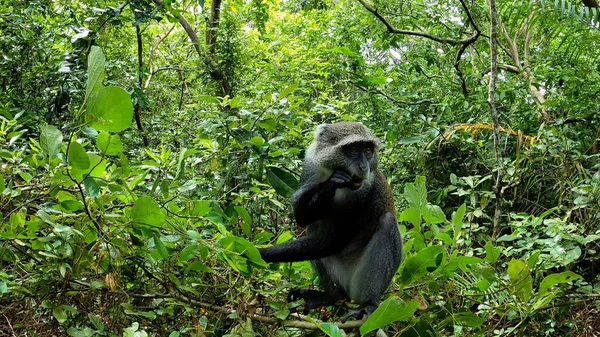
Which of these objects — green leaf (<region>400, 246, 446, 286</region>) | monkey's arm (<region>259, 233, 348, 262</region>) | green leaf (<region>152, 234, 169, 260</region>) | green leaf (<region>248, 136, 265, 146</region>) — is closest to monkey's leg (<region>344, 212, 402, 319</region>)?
monkey's arm (<region>259, 233, 348, 262</region>)

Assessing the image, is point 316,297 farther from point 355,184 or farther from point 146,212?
point 146,212

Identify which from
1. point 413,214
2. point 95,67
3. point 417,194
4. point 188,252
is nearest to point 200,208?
point 188,252

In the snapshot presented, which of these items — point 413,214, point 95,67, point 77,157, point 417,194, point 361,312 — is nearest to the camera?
point 95,67

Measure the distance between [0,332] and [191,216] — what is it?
0.99 metres

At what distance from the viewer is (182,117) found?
891 cm

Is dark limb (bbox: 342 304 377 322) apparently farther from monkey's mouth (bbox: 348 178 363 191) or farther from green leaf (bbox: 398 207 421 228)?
monkey's mouth (bbox: 348 178 363 191)

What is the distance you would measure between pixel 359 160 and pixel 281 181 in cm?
76

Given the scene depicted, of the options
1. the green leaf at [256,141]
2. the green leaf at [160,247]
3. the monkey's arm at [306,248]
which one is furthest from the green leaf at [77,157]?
the monkey's arm at [306,248]

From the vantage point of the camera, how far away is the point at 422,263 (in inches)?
95.7

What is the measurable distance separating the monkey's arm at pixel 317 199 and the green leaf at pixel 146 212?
6.00 feet

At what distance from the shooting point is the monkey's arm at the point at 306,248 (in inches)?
131

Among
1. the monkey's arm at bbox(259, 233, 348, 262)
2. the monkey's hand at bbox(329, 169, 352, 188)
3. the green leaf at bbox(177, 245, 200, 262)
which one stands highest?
the green leaf at bbox(177, 245, 200, 262)

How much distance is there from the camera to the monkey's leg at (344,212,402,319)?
357 cm

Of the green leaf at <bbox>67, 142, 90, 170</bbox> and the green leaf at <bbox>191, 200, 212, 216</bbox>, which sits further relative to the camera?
the green leaf at <bbox>191, 200, 212, 216</bbox>
